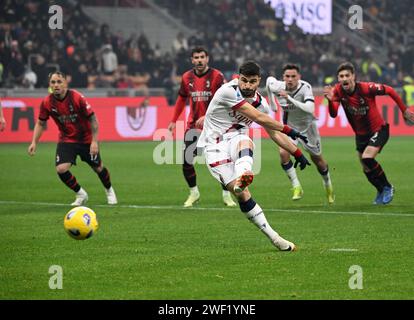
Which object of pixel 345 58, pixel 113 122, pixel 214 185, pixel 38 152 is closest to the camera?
pixel 214 185

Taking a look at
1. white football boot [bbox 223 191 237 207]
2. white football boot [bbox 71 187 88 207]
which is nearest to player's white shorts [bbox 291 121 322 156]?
white football boot [bbox 223 191 237 207]

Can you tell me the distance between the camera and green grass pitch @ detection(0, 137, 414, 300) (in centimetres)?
870

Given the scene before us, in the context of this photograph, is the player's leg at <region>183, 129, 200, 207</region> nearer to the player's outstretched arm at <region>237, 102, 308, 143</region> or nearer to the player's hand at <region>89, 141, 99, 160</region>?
the player's hand at <region>89, 141, 99, 160</region>

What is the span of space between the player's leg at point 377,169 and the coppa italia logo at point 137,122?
56.0 ft

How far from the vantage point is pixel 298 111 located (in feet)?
55.4

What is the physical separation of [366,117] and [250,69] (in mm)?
5630

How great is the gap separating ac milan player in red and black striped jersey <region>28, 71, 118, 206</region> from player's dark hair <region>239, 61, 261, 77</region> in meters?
5.38

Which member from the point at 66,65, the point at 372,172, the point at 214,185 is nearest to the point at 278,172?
the point at 214,185

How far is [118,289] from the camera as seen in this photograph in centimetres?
865

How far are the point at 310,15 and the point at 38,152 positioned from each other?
48.4 feet

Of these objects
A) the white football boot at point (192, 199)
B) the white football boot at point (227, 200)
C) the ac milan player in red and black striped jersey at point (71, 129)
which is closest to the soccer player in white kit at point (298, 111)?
the white football boot at point (227, 200)

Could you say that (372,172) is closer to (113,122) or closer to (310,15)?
(113,122)

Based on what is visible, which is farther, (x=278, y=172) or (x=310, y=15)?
(x=310, y=15)

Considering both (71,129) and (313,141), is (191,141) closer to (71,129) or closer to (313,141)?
(71,129)
